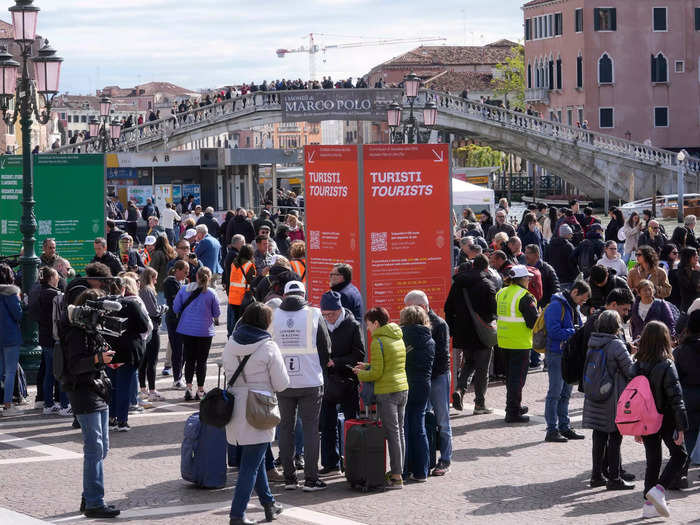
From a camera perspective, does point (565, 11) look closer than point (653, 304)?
No

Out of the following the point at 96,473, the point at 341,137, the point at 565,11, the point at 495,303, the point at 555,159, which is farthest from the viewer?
the point at 341,137

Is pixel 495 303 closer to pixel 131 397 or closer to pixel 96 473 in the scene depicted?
pixel 131 397

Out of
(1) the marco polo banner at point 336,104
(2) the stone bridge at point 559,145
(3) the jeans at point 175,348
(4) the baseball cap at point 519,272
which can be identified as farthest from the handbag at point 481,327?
(2) the stone bridge at point 559,145

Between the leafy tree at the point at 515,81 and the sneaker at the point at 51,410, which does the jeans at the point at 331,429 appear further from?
the leafy tree at the point at 515,81

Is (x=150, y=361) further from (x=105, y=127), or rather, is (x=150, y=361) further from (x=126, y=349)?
(x=105, y=127)

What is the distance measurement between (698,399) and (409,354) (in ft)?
7.59

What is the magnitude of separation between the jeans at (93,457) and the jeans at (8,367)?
Answer: 188 inches

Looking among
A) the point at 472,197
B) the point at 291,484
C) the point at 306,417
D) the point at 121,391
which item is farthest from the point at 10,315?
the point at 472,197

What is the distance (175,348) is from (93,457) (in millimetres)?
5868

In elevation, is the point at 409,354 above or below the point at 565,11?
below

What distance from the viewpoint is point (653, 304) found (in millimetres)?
12664

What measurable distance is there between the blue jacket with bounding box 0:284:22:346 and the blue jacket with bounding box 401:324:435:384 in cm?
501

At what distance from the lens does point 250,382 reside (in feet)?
30.1

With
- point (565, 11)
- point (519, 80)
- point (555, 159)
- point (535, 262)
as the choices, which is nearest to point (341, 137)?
point (519, 80)
